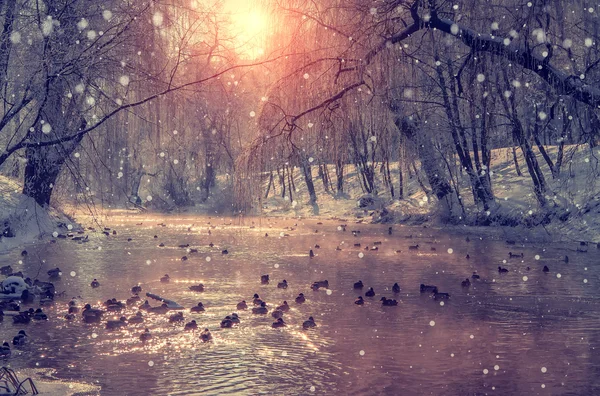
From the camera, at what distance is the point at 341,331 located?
10133 mm

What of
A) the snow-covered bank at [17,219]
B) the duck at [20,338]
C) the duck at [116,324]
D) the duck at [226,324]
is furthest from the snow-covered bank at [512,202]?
the snow-covered bank at [17,219]

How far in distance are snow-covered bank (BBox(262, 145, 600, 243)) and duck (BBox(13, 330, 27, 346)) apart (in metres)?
3.76

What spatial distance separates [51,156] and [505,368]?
808 centimetres

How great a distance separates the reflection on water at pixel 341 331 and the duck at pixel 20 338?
0.33ft

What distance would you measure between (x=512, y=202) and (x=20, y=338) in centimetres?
2075

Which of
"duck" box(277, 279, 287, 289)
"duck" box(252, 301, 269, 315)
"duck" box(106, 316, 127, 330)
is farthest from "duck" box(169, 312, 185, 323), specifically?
"duck" box(277, 279, 287, 289)

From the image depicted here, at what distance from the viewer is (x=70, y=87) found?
683 cm

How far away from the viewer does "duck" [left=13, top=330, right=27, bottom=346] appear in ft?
30.0

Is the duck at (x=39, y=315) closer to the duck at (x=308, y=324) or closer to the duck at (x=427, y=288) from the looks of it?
the duck at (x=308, y=324)

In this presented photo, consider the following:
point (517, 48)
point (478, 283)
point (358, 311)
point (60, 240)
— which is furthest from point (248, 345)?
point (60, 240)

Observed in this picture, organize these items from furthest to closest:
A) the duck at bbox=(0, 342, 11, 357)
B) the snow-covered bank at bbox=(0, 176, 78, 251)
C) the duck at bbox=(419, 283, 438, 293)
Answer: the snow-covered bank at bbox=(0, 176, 78, 251)
the duck at bbox=(419, 283, 438, 293)
the duck at bbox=(0, 342, 11, 357)

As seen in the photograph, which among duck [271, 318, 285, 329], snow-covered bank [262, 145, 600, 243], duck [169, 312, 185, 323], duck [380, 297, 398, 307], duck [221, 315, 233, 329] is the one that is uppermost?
snow-covered bank [262, 145, 600, 243]

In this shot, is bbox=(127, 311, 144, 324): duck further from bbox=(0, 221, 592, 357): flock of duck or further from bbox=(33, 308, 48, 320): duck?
bbox=(33, 308, 48, 320): duck

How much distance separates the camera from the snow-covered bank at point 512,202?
22.0m
